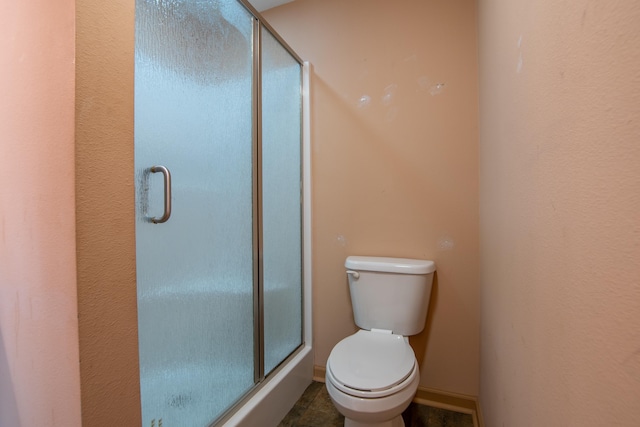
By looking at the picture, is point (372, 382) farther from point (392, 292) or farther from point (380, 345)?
point (392, 292)

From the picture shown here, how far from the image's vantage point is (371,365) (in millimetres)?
1198

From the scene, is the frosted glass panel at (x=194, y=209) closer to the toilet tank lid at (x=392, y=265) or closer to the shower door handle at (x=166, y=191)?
the shower door handle at (x=166, y=191)

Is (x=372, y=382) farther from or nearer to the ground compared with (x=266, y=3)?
nearer to the ground

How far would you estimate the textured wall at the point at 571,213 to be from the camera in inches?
12.3

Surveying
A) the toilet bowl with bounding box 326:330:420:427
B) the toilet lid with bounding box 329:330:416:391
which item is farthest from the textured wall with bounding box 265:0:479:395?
the toilet bowl with bounding box 326:330:420:427

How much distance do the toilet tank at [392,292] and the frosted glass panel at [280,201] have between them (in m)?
0.37

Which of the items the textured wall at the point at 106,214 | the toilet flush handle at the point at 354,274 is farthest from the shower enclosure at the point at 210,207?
the toilet flush handle at the point at 354,274

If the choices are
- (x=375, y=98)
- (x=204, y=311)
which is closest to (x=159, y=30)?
(x=204, y=311)

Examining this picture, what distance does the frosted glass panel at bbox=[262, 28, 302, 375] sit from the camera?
1.51 meters

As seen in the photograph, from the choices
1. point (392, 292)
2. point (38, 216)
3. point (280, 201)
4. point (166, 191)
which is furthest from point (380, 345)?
point (38, 216)

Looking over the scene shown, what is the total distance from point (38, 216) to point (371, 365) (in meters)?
1.13

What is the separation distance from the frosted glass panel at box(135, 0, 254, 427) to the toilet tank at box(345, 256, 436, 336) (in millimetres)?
547

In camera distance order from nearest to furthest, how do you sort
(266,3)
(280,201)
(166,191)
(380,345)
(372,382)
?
(166,191) < (372,382) < (380,345) < (280,201) < (266,3)

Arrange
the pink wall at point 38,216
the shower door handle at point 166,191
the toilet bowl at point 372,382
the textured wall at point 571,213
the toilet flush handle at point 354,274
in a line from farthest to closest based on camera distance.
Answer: the toilet flush handle at point 354,274, the toilet bowl at point 372,382, the shower door handle at point 166,191, the pink wall at point 38,216, the textured wall at point 571,213
